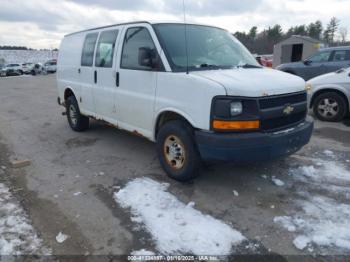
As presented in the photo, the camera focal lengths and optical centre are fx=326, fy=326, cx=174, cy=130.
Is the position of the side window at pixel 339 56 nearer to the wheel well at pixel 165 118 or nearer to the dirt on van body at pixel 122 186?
the dirt on van body at pixel 122 186

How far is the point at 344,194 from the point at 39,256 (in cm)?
349

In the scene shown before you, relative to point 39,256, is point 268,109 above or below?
above

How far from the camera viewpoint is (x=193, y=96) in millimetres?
3832

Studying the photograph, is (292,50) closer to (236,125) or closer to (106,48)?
(106,48)

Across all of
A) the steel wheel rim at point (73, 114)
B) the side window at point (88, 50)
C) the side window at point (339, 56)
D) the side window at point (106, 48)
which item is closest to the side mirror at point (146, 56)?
the side window at point (106, 48)

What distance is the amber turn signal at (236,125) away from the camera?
143 inches

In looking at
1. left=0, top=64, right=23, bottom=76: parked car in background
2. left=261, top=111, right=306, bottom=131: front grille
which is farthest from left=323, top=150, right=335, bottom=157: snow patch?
left=0, top=64, right=23, bottom=76: parked car in background

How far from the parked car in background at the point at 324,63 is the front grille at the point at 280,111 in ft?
25.6

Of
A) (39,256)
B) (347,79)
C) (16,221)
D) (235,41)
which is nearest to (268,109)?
(235,41)

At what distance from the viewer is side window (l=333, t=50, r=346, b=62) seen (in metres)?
11.1

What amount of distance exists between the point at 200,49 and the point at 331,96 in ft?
15.0

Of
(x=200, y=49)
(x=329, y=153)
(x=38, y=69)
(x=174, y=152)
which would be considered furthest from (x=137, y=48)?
(x=38, y=69)

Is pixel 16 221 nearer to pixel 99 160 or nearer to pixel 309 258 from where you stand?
pixel 99 160

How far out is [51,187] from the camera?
175 inches
